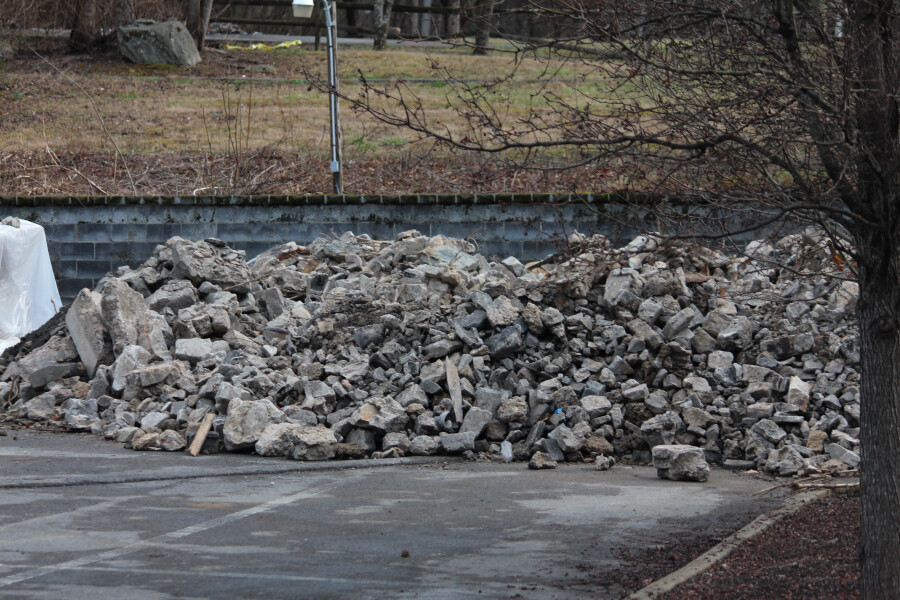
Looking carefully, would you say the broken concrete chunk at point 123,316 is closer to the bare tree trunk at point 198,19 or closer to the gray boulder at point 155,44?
the gray boulder at point 155,44

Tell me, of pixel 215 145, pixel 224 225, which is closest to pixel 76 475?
pixel 224 225

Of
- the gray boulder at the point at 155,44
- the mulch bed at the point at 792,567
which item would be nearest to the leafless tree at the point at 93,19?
the gray boulder at the point at 155,44

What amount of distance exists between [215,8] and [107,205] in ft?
83.9

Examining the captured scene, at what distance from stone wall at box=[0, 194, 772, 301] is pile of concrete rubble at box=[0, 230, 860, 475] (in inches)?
66.7

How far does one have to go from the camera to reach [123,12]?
2844cm

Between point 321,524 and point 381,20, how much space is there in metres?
29.0

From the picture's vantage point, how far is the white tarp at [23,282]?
38.6 ft

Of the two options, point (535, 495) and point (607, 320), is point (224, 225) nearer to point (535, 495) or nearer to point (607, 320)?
point (607, 320)

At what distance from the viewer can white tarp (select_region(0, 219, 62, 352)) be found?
1176 cm

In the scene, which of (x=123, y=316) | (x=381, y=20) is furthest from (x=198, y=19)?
(x=123, y=316)

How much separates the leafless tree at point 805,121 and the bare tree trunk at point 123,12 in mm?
26535

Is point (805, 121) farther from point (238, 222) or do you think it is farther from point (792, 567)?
point (238, 222)

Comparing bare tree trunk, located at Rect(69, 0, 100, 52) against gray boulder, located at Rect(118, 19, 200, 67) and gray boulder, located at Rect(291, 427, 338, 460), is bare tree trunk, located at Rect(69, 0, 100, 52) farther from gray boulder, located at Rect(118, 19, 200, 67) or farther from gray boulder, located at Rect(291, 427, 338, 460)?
gray boulder, located at Rect(291, 427, 338, 460)

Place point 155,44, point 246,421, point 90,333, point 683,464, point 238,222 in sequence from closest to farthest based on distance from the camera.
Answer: point 683,464, point 246,421, point 90,333, point 238,222, point 155,44
